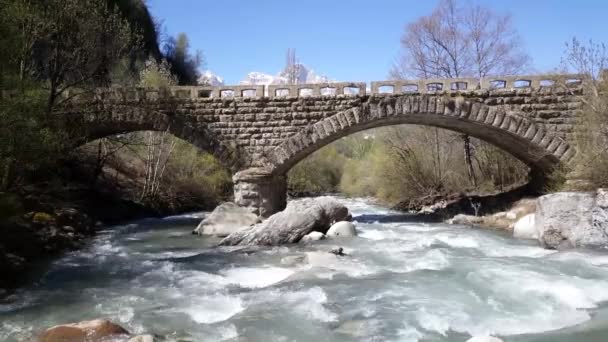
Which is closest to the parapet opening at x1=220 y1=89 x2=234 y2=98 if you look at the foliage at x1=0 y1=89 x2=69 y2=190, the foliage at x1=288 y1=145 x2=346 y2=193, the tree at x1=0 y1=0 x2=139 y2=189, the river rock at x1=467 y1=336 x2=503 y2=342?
the tree at x1=0 y1=0 x2=139 y2=189

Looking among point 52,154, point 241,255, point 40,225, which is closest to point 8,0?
point 52,154

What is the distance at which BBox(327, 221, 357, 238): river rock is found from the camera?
14500mm

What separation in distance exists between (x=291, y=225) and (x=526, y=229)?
675 centimetres

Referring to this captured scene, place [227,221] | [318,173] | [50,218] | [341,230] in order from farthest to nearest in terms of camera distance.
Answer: [318,173] → [227,221] → [341,230] → [50,218]

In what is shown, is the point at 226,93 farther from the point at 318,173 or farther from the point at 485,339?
the point at 318,173

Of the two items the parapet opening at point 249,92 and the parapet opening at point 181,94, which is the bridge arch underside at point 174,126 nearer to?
the parapet opening at point 181,94

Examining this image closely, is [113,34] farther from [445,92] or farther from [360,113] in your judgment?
[445,92]

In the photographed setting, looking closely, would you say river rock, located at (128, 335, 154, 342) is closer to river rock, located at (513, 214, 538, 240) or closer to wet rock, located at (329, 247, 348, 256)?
wet rock, located at (329, 247, 348, 256)

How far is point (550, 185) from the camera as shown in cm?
1616

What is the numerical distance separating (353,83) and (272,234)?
5.88 m

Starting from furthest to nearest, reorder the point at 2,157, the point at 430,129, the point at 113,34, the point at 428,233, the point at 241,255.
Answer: the point at 430,129 < the point at 113,34 < the point at 428,233 < the point at 241,255 < the point at 2,157

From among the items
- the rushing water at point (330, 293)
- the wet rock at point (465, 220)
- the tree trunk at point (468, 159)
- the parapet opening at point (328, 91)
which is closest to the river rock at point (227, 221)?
the rushing water at point (330, 293)

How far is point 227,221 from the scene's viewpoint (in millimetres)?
15883

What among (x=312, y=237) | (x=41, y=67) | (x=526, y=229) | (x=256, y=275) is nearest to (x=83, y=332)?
(x=256, y=275)
